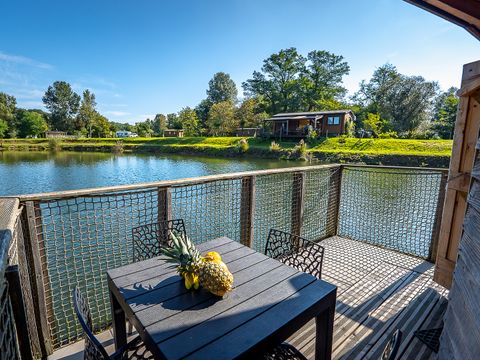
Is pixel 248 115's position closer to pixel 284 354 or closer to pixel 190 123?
pixel 190 123

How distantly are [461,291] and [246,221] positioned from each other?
1.90 meters

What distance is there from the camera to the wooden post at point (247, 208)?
2.63 meters

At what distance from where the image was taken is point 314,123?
2583 cm

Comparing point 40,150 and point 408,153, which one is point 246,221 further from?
point 40,150

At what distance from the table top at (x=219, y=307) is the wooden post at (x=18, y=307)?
36cm

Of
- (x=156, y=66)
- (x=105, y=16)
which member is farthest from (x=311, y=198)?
(x=156, y=66)

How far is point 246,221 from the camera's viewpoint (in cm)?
273

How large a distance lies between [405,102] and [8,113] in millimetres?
54838

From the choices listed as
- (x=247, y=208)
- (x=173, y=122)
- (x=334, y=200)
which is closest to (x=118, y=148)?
(x=173, y=122)

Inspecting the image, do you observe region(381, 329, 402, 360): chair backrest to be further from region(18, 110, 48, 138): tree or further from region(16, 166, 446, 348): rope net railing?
region(18, 110, 48, 138): tree

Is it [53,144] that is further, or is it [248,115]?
[248,115]

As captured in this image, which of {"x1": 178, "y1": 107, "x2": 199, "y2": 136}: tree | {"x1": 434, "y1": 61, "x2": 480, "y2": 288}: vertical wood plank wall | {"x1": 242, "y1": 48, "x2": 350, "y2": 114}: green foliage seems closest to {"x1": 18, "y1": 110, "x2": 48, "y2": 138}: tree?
{"x1": 178, "y1": 107, "x2": 199, "y2": 136}: tree

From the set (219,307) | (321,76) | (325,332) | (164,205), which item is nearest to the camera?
(219,307)

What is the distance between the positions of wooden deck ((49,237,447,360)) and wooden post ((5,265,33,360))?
0.71m
